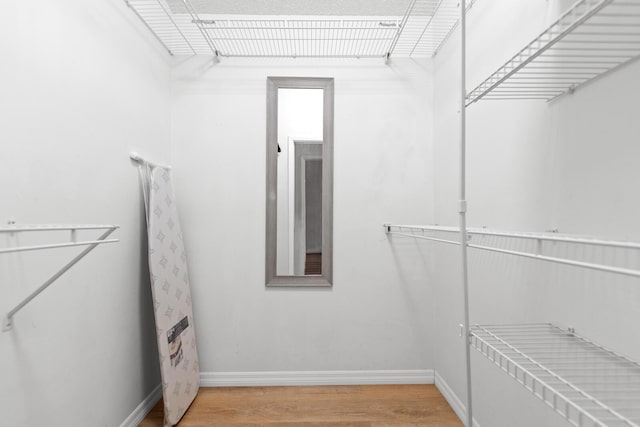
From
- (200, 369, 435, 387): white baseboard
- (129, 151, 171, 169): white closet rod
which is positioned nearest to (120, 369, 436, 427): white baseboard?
(200, 369, 435, 387): white baseboard

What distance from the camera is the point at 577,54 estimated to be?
39.1 inches

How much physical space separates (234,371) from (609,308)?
6.39 feet

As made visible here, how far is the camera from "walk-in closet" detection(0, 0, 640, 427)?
3.16 feet

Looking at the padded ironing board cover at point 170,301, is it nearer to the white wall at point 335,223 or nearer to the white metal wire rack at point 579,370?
the white wall at point 335,223

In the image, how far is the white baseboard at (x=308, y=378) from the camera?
6.95ft

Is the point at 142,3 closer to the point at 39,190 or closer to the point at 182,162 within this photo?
the point at 182,162

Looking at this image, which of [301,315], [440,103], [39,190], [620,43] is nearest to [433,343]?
[301,315]

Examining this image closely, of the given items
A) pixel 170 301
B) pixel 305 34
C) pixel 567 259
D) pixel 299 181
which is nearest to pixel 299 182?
pixel 299 181

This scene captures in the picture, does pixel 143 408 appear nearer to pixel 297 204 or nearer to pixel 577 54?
pixel 297 204

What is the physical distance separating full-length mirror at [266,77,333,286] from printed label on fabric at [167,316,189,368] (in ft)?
1.92

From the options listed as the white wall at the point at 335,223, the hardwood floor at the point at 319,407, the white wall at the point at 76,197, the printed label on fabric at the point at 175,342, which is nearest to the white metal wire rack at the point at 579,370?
the hardwood floor at the point at 319,407

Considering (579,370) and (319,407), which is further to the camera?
(319,407)

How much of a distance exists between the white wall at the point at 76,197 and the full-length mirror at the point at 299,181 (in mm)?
727

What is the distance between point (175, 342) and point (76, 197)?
92 cm
